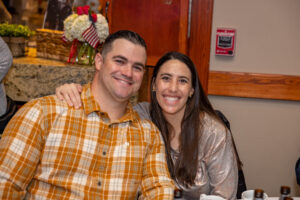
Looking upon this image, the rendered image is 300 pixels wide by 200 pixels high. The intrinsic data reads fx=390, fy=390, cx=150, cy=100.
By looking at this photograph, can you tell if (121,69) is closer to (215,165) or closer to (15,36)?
(215,165)

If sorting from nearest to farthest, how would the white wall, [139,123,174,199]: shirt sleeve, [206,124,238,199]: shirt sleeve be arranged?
[139,123,174,199]: shirt sleeve, [206,124,238,199]: shirt sleeve, the white wall

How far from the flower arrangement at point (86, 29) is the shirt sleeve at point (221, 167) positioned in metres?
1.18

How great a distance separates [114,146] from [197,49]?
1.48 meters

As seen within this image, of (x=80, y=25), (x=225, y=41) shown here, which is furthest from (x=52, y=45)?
(x=225, y=41)

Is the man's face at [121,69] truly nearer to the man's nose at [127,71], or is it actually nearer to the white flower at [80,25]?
the man's nose at [127,71]

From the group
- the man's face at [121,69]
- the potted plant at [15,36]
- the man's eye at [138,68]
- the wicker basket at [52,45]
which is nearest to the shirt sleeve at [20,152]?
the man's face at [121,69]

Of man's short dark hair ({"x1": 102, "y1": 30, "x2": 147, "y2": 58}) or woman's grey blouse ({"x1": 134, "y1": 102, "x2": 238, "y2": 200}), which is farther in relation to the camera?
woman's grey blouse ({"x1": 134, "y1": 102, "x2": 238, "y2": 200})

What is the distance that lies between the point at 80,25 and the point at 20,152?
53.5 inches

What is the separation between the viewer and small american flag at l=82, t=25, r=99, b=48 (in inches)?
107

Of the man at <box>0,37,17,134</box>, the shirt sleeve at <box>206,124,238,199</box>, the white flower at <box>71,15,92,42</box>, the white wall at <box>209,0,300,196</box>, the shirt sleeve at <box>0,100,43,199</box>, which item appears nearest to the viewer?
the shirt sleeve at <box>0,100,43,199</box>

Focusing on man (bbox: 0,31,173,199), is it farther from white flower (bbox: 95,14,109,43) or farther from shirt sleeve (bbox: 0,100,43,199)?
white flower (bbox: 95,14,109,43)

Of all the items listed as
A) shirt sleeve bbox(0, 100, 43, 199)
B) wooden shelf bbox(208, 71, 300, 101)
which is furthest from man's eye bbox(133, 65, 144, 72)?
wooden shelf bbox(208, 71, 300, 101)

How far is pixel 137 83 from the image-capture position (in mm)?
1769

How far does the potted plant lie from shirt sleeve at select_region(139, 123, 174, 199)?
1.80 m
